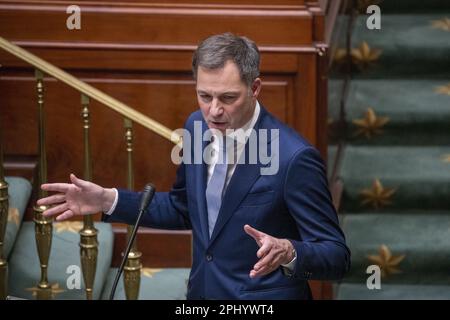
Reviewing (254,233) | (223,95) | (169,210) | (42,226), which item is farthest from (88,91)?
(254,233)

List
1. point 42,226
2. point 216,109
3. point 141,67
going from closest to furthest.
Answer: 1. point 216,109
2. point 42,226
3. point 141,67

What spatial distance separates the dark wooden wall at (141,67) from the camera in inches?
207

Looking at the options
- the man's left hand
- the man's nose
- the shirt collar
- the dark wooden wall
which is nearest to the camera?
the man's left hand

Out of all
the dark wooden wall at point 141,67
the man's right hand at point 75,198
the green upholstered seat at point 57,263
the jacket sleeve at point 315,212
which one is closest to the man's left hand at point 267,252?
the jacket sleeve at point 315,212

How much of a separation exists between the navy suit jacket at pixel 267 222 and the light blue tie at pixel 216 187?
0.07ft

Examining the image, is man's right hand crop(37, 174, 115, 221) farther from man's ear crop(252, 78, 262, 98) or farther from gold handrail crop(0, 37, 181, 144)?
gold handrail crop(0, 37, 181, 144)

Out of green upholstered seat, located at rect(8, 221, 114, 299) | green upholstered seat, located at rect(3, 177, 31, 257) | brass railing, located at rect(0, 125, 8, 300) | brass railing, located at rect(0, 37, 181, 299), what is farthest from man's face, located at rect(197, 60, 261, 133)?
green upholstered seat, located at rect(3, 177, 31, 257)

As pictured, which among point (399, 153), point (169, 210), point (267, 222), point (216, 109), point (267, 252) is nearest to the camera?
point (267, 252)

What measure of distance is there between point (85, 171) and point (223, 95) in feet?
4.81

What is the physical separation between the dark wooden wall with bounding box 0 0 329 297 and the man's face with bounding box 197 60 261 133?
2007 mm

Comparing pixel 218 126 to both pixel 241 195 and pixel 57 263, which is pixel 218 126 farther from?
pixel 57 263

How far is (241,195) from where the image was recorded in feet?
10.9

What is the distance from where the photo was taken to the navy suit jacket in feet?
10.6

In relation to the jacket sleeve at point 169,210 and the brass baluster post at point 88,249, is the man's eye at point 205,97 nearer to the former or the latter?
the jacket sleeve at point 169,210
